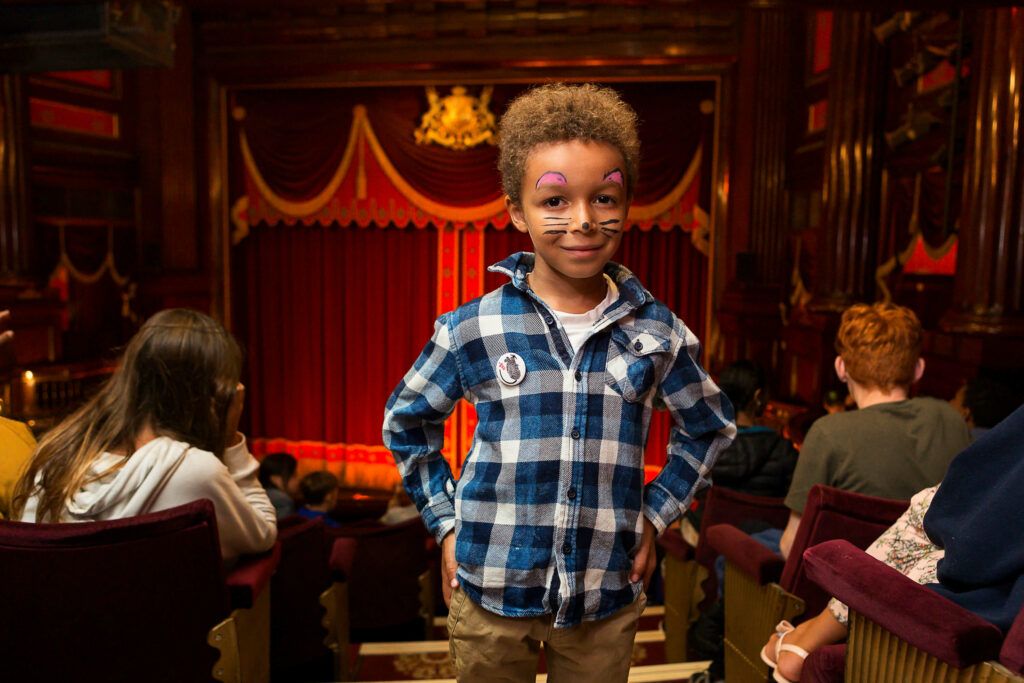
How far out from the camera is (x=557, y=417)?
3.68 ft

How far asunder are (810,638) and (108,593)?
1.27 meters

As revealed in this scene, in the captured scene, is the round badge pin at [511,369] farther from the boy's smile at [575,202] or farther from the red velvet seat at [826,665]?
the red velvet seat at [826,665]

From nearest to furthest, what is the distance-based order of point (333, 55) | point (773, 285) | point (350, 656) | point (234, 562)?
point (234, 562) → point (350, 656) → point (773, 285) → point (333, 55)

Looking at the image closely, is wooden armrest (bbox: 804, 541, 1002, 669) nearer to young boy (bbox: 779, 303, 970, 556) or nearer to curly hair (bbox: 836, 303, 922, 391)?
young boy (bbox: 779, 303, 970, 556)

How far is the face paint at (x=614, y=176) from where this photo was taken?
1135mm

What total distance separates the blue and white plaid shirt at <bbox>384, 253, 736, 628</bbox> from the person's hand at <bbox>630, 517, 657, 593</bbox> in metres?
0.01

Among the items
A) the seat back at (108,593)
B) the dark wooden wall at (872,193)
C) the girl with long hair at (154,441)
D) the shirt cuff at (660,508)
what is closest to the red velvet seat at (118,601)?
the seat back at (108,593)

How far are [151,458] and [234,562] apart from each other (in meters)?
0.34

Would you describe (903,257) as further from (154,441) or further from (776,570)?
(154,441)

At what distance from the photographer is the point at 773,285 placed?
550 cm

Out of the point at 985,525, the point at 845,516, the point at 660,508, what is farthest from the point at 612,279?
the point at 845,516

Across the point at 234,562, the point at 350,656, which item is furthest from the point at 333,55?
the point at 234,562

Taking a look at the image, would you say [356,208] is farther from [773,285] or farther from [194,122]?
[773,285]

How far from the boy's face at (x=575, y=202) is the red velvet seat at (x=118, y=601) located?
0.78 m
